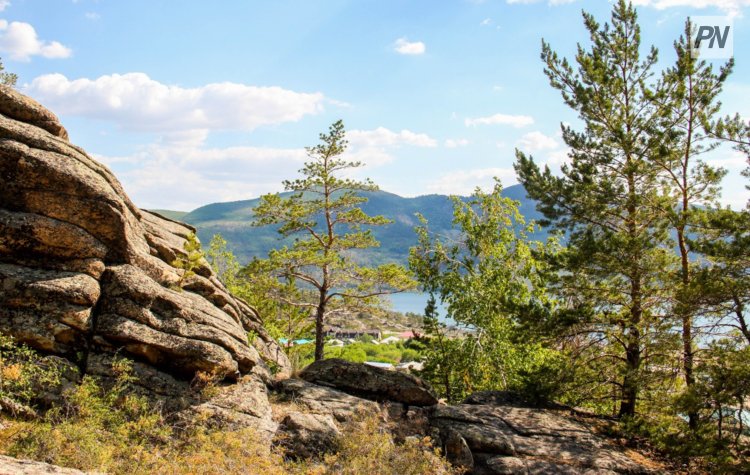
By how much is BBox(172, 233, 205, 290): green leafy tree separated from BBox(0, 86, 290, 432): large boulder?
1.61ft

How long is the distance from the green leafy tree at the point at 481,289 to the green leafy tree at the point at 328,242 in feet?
9.05

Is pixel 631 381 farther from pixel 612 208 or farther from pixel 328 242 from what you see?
pixel 328 242

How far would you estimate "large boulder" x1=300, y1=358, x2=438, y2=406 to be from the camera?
15016 millimetres

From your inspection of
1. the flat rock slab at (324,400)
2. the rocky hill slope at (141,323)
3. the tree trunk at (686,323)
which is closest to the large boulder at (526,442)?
the rocky hill slope at (141,323)

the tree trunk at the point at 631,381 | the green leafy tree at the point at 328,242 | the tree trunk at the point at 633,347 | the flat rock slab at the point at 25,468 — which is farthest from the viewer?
the green leafy tree at the point at 328,242

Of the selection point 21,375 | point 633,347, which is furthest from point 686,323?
point 21,375

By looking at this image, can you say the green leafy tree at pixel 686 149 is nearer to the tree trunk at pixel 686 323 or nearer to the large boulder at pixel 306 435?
the tree trunk at pixel 686 323

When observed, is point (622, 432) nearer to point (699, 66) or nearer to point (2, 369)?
point (699, 66)

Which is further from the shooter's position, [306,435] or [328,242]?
[328,242]

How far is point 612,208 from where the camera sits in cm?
1622

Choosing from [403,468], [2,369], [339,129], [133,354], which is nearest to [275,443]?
[403,468]

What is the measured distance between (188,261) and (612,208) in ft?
41.0

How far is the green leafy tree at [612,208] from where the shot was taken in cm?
1523

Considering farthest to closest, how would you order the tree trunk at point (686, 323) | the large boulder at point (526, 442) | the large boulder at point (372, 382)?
the large boulder at point (372, 382), the tree trunk at point (686, 323), the large boulder at point (526, 442)
